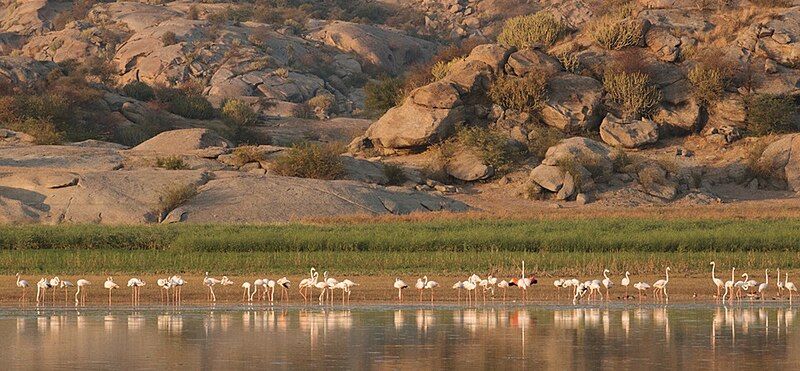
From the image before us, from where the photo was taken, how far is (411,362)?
20.1 metres

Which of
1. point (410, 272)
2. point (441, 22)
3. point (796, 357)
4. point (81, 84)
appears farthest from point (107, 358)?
point (441, 22)

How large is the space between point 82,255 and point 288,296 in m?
9.54

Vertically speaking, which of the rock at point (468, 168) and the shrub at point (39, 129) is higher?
the shrub at point (39, 129)

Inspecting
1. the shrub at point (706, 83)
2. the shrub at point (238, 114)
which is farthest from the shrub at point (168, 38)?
the shrub at point (706, 83)

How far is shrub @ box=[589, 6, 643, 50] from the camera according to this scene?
69.2 m

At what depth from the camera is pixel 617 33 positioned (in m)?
69.8

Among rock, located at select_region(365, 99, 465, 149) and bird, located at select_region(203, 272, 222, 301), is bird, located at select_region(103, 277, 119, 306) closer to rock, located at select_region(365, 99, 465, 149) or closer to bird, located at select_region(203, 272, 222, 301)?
bird, located at select_region(203, 272, 222, 301)

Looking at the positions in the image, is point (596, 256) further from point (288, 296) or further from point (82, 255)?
point (82, 255)

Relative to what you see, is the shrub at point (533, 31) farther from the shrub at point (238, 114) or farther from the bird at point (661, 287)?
the bird at point (661, 287)

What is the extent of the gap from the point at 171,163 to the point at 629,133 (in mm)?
21739

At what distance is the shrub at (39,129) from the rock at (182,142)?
4.06 m

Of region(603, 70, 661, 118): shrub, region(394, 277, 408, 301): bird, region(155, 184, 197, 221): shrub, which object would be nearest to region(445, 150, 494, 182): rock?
region(603, 70, 661, 118): shrub

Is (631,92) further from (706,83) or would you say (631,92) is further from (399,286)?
(399,286)

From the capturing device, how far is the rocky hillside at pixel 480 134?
54938 millimetres
